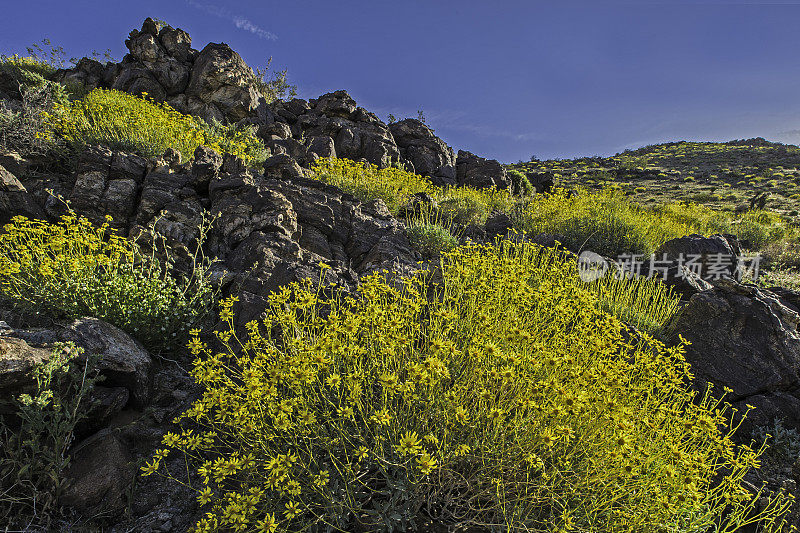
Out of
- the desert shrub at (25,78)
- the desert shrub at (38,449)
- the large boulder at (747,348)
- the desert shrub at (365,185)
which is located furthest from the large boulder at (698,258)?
the desert shrub at (25,78)

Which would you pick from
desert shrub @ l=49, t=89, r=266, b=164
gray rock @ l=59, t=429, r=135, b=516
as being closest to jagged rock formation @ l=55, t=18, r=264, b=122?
desert shrub @ l=49, t=89, r=266, b=164

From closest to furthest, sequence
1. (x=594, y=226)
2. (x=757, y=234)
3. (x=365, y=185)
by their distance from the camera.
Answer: (x=594, y=226) → (x=365, y=185) → (x=757, y=234)

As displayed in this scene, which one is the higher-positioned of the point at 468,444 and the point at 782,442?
the point at 468,444

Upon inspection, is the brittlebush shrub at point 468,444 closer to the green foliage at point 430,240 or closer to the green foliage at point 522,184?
the green foliage at point 430,240

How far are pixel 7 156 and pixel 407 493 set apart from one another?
25.7 feet

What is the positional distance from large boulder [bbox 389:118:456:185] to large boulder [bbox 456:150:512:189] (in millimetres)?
444

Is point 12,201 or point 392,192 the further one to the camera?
point 392,192

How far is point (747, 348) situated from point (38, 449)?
625 centimetres

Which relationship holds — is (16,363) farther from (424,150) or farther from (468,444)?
(424,150)

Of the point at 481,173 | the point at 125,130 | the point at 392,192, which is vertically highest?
the point at 481,173

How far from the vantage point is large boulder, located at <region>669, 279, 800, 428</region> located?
4094mm

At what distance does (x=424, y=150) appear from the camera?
61.5 feet

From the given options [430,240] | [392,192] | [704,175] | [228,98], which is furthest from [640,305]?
[704,175]

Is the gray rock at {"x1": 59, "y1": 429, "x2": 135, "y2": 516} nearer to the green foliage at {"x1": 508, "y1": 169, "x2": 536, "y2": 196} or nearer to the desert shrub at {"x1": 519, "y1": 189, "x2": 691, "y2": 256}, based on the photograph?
the desert shrub at {"x1": 519, "y1": 189, "x2": 691, "y2": 256}
